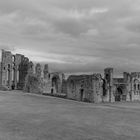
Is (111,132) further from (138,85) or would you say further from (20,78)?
(20,78)

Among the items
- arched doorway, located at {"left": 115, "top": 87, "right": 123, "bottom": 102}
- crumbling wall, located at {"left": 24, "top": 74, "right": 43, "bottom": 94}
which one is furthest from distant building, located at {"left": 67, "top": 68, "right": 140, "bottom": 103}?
crumbling wall, located at {"left": 24, "top": 74, "right": 43, "bottom": 94}

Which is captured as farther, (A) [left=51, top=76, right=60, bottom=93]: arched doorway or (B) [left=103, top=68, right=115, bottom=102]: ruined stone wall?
(A) [left=51, top=76, right=60, bottom=93]: arched doorway

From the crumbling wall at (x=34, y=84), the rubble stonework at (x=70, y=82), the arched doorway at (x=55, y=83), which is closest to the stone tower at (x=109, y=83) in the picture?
the rubble stonework at (x=70, y=82)

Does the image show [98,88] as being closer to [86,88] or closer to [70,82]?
[86,88]

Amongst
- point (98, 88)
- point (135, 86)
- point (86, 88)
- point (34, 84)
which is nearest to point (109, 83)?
point (98, 88)

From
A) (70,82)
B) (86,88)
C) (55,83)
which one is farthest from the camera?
(55,83)

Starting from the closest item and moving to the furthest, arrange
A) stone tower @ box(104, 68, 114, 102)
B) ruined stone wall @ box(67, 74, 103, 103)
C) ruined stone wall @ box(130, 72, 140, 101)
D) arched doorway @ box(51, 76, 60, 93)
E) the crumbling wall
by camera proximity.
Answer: ruined stone wall @ box(67, 74, 103, 103) → stone tower @ box(104, 68, 114, 102) → the crumbling wall → ruined stone wall @ box(130, 72, 140, 101) → arched doorway @ box(51, 76, 60, 93)

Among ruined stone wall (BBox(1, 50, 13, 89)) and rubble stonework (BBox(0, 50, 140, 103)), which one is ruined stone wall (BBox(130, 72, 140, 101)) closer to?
rubble stonework (BBox(0, 50, 140, 103))

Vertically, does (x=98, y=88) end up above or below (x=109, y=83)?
below

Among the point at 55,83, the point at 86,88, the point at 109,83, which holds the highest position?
the point at 109,83

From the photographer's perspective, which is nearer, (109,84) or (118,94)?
(109,84)

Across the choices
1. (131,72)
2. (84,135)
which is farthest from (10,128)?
(131,72)

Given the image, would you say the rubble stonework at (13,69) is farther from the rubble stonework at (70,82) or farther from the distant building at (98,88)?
the distant building at (98,88)

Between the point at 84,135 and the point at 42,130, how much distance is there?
257cm
